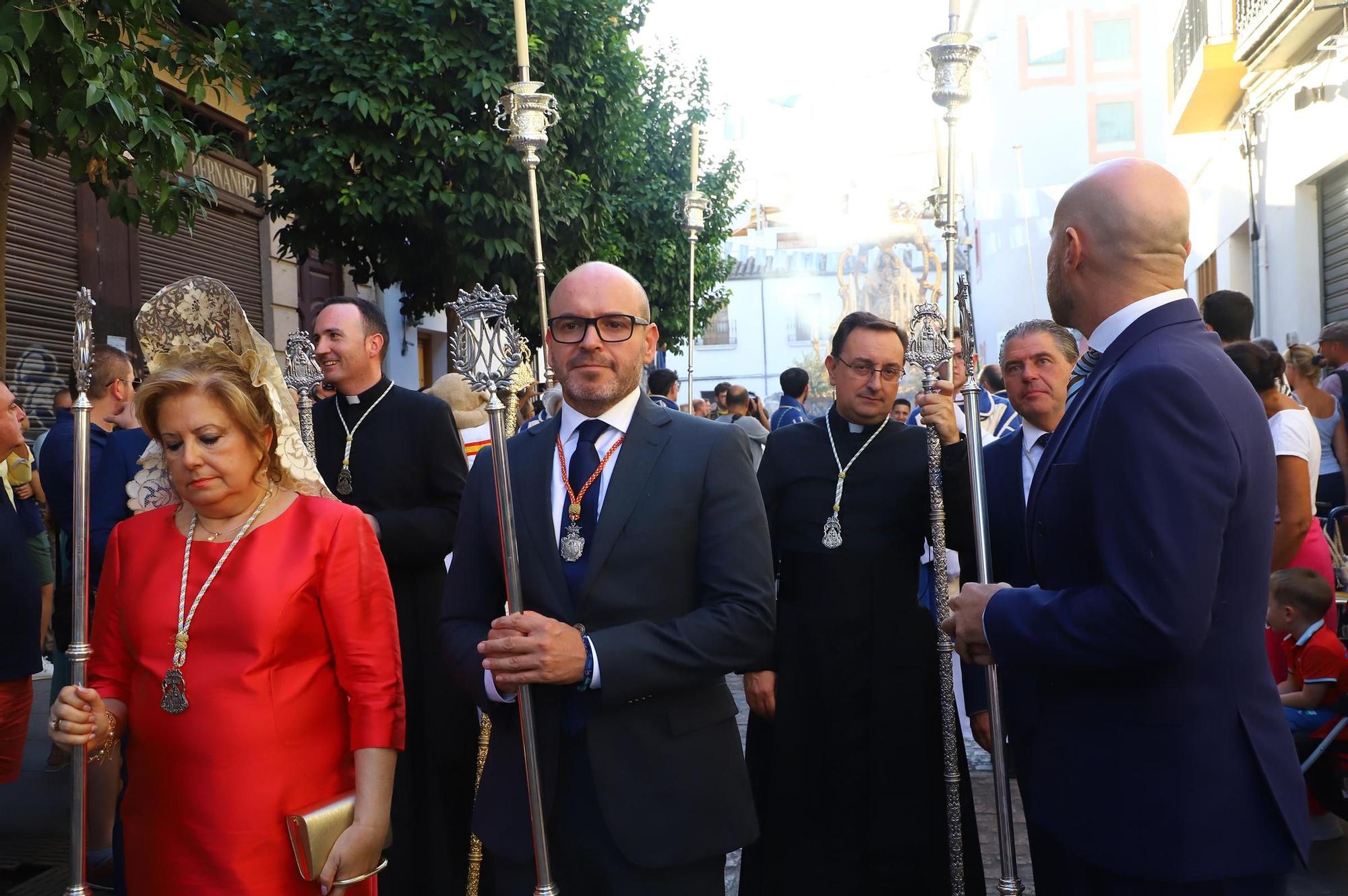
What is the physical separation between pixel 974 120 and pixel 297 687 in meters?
52.1

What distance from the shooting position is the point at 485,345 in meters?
2.89

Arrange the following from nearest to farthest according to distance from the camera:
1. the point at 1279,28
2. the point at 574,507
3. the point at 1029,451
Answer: the point at 574,507, the point at 1029,451, the point at 1279,28

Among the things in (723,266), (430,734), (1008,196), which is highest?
(1008,196)

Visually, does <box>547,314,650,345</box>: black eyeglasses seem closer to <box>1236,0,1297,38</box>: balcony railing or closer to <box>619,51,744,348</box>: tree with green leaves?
<box>1236,0,1297,38</box>: balcony railing

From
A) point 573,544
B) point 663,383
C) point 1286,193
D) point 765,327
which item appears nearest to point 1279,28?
point 1286,193

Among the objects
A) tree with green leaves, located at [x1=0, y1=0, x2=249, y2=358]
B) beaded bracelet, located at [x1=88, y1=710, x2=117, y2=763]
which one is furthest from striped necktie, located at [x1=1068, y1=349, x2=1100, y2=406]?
tree with green leaves, located at [x1=0, y1=0, x2=249, y2=358]

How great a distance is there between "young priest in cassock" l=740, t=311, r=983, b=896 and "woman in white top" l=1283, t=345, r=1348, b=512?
4.04 metres

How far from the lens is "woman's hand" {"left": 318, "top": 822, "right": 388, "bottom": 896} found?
9.05 ft

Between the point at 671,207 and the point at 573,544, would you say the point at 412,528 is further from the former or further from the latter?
the point at 671,207

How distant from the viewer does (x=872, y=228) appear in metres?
59.9

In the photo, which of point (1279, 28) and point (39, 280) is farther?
point (1279, 28)

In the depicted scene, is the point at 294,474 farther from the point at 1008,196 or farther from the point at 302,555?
the point at 1008,196

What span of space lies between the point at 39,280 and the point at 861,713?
27.0 feet

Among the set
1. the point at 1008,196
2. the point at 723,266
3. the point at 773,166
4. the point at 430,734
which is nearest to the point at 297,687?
the point at 430,734
